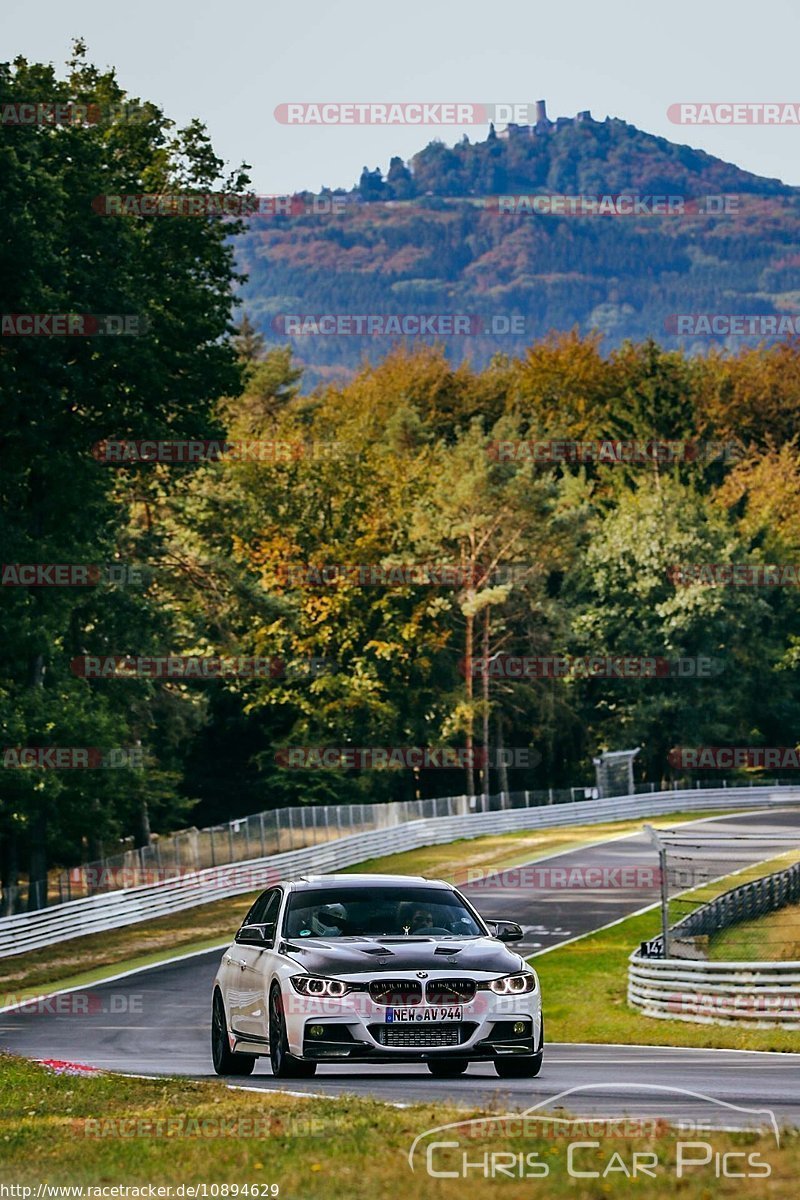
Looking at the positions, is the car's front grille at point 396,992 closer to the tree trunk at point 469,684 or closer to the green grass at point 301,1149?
the green grass at point 301,1149

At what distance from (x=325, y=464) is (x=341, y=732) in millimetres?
11692

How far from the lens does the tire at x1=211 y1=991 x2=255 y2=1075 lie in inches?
638

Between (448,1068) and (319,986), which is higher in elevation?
(319,986)

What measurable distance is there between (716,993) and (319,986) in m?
15.0

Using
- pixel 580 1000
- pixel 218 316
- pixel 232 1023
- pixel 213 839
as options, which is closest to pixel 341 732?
pixel 213 839

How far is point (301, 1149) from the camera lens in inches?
404

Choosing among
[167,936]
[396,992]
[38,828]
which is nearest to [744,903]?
[167,936]

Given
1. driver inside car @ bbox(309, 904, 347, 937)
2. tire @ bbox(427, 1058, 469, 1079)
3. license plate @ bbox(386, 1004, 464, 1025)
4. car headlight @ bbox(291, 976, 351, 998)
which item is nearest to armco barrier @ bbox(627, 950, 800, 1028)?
tire @ bbox(427, 1058, 469, 1079)

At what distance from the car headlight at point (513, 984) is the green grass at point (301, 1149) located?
142cm

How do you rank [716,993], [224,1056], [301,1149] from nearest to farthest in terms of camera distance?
1. [301,1149]
2. [224,1056]
3. [716,993]

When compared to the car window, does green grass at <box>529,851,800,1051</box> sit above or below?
below

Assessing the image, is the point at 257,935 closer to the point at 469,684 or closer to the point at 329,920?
the point at 329,920

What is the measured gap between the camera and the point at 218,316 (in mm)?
A: 49281

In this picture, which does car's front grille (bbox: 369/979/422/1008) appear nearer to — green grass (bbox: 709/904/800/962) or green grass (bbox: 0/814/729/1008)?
green grass (bbox: 0/814/729/1008)
